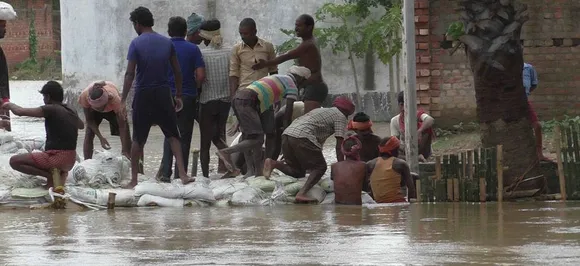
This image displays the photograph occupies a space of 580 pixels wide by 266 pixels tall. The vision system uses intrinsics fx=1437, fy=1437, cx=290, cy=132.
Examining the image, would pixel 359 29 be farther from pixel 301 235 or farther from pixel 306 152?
pixel 301 235

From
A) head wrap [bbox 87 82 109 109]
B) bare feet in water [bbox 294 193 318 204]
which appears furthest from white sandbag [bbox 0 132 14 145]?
bare feet in water [bbox 294 193 318 204]

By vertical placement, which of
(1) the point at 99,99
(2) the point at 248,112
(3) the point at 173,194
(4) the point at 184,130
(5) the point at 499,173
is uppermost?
(1) the point at 99,99

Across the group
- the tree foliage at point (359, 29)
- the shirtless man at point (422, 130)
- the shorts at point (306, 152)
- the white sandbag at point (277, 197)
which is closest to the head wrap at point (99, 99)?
the shorts at point (306, 152)

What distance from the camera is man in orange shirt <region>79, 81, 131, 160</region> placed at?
13901mm

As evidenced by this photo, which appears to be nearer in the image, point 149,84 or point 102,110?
point 149,84

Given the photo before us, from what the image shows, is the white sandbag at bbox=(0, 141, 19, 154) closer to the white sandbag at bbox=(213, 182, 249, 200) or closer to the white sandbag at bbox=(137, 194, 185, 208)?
the white sandbag at bbox=(137, 194, 185, 208)

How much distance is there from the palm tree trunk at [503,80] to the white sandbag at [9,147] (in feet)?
14.9

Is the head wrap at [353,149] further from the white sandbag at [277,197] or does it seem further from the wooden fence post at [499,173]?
the wooden fence post at [499,173]

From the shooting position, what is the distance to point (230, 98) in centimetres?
1427

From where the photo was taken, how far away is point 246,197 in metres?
13.0

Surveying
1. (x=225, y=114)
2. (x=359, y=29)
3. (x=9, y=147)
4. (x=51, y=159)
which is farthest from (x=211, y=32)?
(x=359, y=29)

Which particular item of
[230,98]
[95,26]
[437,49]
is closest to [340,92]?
[95,26]

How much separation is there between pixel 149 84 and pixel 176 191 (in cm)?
100

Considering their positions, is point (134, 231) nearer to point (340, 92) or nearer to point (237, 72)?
point (237, 72)
